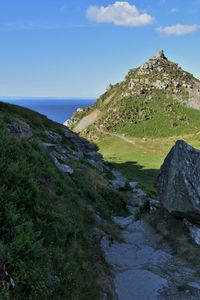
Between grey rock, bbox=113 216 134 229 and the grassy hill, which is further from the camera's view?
the grassy hill

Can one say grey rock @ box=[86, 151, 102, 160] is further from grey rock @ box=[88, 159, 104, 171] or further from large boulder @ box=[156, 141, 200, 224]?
large boulder @ box=[156, 141, 200, 224]

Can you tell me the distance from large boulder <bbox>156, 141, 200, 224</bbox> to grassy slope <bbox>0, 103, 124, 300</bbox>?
3.99m

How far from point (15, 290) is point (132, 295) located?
5.15m

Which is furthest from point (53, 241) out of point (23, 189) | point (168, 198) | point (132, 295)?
point (168, 198)

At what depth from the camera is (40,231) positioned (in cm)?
1161

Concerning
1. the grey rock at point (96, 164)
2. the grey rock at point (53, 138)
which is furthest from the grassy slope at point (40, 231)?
the grey rock at point (96, 164)

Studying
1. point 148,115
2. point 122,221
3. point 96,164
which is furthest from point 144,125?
point 122,221

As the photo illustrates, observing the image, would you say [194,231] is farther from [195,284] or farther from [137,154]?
[137,154]

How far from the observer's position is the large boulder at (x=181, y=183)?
61.3 feet

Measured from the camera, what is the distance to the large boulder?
18.7 metres

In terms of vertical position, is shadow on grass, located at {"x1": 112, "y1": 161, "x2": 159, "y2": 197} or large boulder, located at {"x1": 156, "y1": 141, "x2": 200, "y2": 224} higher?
large boulder, located at {"x1": 156, "y1": 141, "x2": 200, "y2": 224}

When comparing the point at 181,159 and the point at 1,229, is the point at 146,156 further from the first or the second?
the point at 1,229

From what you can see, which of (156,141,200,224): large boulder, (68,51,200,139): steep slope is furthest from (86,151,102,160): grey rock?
(68,51,200,139): steep slope

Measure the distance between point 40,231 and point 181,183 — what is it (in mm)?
9399
